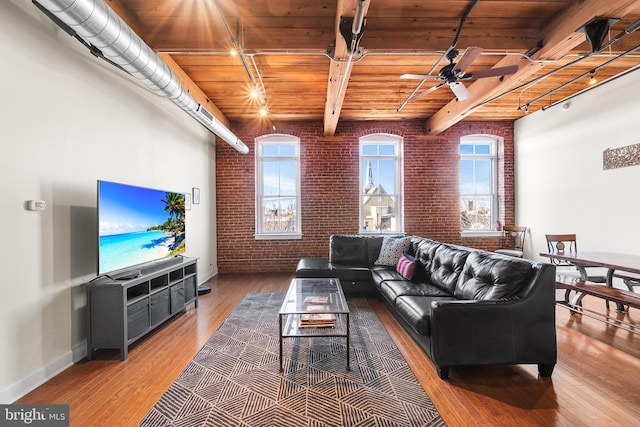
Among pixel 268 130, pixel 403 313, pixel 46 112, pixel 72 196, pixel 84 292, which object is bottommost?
pixel 403 313

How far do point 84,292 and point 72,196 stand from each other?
2.75 ft

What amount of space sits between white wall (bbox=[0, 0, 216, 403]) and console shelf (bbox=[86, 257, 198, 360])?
0.46 feet

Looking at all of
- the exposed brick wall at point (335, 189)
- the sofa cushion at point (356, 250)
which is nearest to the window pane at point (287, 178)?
the exposed brick wall at point (335, 189)

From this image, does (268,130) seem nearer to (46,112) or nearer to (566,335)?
(46,112)

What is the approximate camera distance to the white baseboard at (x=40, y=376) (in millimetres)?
1872

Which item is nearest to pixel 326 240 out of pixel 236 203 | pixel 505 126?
pixel 236 203

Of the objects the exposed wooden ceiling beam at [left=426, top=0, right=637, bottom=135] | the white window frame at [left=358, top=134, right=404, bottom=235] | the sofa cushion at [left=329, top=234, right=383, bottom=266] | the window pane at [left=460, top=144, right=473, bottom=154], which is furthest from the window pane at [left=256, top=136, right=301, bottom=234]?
the window pane at [left=460, top=144, right=473, bottom=154]

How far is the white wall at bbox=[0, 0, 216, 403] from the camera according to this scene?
190cm

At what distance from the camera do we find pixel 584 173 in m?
4.55

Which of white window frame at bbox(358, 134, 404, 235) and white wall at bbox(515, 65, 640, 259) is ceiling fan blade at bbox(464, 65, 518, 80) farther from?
white window frame at bbox(358, 134, 404, 235)

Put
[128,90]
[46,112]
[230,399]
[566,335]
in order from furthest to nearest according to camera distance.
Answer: [128,90] → [566,335] → [46,112] → [230,399]

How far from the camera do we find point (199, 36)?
3.02m

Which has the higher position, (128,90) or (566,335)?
(128,90)

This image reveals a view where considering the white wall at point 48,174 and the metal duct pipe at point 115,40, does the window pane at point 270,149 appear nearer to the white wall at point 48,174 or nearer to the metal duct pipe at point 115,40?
the metal duct pipe at point 115,40
